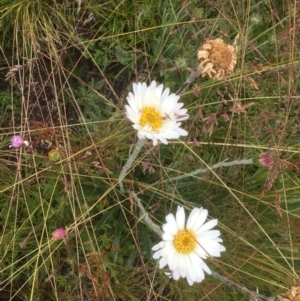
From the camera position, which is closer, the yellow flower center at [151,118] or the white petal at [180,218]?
the yellow flower center at [151,118]

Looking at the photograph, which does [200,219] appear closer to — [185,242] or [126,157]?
[185,242]

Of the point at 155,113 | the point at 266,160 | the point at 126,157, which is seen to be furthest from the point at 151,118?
the point at 126,157

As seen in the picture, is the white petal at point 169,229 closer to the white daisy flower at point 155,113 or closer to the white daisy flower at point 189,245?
the white daisy flower at point 189,245

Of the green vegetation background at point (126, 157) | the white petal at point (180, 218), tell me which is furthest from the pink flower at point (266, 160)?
the white petal at point (180, 218)

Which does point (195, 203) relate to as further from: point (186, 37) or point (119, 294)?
point (186, 37)

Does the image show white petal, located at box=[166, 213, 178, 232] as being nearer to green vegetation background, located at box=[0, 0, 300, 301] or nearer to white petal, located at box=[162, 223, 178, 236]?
white petal, located at box=[162, 223, 178, 236]

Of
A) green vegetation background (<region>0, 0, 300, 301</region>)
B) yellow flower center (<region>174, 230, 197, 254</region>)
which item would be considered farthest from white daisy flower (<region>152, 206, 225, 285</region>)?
green vegetation background (<region>0, 0, 300, 301</region>)
